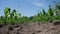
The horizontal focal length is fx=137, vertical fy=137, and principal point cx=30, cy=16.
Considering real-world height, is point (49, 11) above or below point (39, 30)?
above

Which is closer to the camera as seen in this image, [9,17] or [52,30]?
[52,30]

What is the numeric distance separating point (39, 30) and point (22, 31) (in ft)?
1.21

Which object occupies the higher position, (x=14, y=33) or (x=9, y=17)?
(x=9, y=17)

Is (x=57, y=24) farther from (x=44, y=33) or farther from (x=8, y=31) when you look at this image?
(x=8, y=31)

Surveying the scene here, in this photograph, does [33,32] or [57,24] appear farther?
[57,24]

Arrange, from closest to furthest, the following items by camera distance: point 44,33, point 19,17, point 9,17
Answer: point 44,33, point 9,17, point 19,17

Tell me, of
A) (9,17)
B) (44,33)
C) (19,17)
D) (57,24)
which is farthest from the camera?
(19,17)

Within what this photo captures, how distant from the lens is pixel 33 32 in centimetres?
284

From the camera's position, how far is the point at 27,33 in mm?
2824

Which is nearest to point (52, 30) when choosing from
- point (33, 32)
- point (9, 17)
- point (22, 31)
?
point (33, 32)

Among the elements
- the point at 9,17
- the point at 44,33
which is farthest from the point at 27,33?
the point at 9,17

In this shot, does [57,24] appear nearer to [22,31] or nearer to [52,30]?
[52,30]

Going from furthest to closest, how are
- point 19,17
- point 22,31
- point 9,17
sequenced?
1. point 19,17
2. point 9,17
3. point 22,31

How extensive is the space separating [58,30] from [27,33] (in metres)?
0.65
